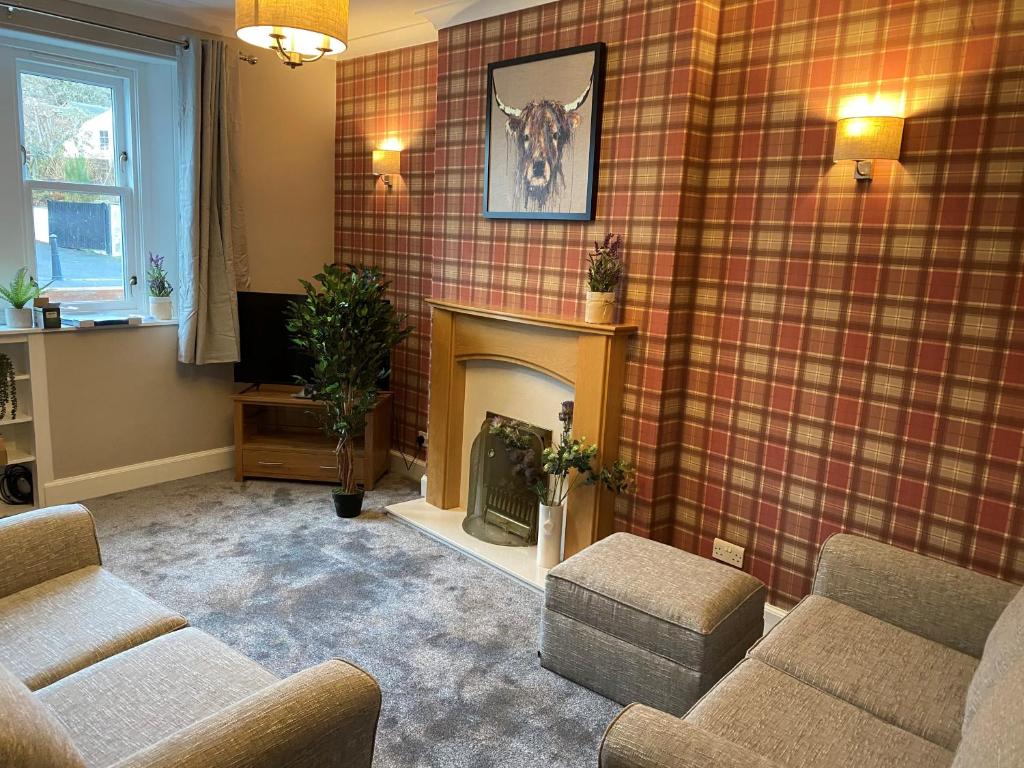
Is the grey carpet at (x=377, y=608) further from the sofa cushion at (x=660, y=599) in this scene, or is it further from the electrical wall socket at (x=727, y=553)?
the electrical wall socket at (x=727, y=553)

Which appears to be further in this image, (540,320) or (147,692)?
(540,320)

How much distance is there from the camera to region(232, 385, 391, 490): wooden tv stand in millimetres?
4289

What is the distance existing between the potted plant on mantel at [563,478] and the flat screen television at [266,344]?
180 centimetres

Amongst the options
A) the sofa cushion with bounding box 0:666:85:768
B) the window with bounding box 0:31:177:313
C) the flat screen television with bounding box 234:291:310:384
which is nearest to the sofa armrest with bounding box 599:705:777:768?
the sofa cushion with bounding box 0:666:85:768

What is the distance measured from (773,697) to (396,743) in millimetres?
1111

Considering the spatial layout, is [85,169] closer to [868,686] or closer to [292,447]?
[292,447]

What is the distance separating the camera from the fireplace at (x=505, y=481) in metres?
3.56

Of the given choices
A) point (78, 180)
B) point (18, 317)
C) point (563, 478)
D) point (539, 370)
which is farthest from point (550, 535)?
point (78, 180)

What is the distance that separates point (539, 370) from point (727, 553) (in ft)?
3.80

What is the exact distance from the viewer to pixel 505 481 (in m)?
3.71

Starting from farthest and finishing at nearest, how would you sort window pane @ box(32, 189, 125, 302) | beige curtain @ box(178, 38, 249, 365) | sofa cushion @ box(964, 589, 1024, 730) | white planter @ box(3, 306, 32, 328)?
beige curtain @ box(178, 38, 249, 365)
window pane @ box(32, 189, 125, 302)
white planter @ box(3, 306, 32, 328)
sofa cushion @ box(964, 589, 1024, 730)

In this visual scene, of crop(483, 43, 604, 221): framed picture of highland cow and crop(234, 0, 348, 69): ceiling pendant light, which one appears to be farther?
crop(483, 43, 604, 221): framed picture of highland cow

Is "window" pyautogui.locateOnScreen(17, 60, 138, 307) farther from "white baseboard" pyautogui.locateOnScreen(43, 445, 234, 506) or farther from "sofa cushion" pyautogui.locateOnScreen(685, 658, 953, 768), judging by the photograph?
"sofa cushion" pyautogui.locateOnScreen(685, 658, 953, 768)

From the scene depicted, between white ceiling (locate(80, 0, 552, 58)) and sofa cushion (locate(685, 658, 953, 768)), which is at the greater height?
white ceiling (locate(80, 0, 552, 58))
